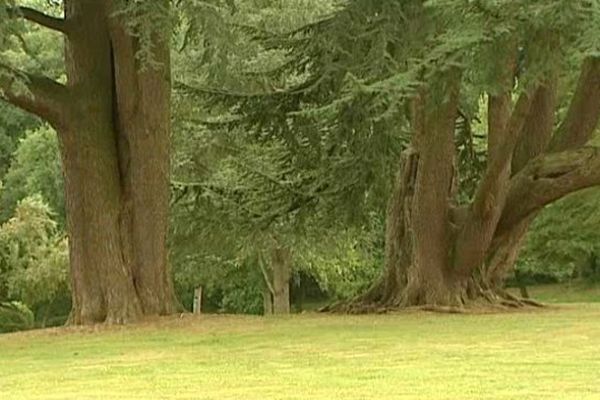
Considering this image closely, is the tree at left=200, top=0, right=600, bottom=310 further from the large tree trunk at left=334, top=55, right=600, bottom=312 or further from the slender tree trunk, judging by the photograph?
the slender tree trunk

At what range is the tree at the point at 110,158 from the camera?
59.4 ft

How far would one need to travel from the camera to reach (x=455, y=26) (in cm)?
1430

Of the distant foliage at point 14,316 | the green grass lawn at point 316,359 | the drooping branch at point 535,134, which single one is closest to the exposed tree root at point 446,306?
the green grass lawn at point 316,359

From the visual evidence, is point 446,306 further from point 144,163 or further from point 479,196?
point 144,163

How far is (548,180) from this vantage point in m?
20.1

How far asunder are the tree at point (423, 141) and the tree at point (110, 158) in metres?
2.57

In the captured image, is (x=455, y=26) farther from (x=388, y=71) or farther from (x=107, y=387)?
(x=107, y=387)

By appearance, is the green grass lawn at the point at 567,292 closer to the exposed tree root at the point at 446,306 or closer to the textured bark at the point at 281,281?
the textured bark at the point at 281,281

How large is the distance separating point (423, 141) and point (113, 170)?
5501 millimetres

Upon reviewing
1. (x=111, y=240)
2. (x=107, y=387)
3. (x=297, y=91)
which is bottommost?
(x=107, y=387)

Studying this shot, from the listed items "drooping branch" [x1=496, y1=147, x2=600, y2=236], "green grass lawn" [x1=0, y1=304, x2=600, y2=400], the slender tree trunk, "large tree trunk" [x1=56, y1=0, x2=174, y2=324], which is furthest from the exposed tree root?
the slender tree trunk

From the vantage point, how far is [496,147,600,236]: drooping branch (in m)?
19.7

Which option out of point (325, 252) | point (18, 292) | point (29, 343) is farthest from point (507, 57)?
point (18, 292)

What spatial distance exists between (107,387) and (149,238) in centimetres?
773
